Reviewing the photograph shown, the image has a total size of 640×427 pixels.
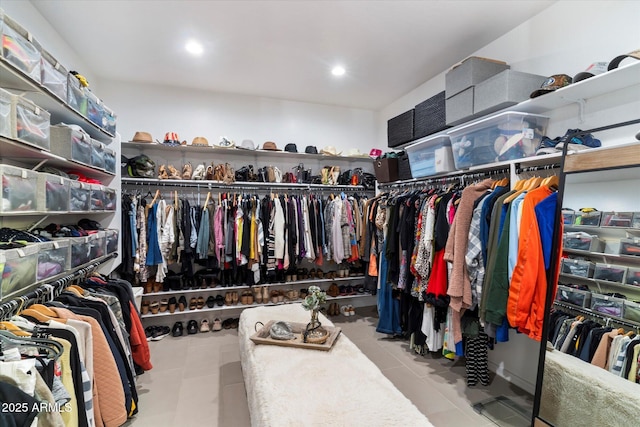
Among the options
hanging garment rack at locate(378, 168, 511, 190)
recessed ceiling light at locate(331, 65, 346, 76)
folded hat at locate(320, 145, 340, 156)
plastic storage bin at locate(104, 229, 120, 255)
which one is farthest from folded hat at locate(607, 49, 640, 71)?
plastic storage bin at locate(104, 229, 120, 255)

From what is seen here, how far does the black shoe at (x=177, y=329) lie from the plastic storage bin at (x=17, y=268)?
91.6 inches

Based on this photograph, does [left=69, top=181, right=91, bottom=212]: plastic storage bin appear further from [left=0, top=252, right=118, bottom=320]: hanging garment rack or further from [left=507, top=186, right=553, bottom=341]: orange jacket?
[left=507, top=186, right=553, bottom=341]: orange jacket

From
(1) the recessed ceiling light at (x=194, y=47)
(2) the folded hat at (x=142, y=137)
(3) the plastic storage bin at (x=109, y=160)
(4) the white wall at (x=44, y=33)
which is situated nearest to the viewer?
(4) the white wall at (x=44, y=33)

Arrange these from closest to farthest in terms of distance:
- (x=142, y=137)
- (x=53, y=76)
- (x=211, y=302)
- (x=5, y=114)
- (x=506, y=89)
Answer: (x=5, y=114)
(x=53, y=76)
(x=506, y=89)
(x=142, y=137)
(x=211, y=302)

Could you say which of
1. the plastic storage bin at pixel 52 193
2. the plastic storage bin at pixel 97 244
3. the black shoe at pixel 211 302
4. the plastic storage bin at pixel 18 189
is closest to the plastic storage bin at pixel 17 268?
the plastic storage bin at pixel 18 189

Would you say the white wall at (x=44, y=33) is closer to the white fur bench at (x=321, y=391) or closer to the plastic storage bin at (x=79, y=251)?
the plastic storage bin at (x=79, y=251)

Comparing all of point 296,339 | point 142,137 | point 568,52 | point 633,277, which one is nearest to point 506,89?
point 568,52

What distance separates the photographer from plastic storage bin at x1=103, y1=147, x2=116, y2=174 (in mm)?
2658

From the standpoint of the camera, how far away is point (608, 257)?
1685 mm

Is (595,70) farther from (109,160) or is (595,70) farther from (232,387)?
(109,160)

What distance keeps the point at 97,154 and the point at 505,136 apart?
10.7 ft

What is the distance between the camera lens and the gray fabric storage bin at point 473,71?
2553 mm

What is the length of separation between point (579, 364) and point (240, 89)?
4237 millimetres

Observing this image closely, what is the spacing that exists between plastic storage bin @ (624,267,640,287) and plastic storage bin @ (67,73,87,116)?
342 centimetres
